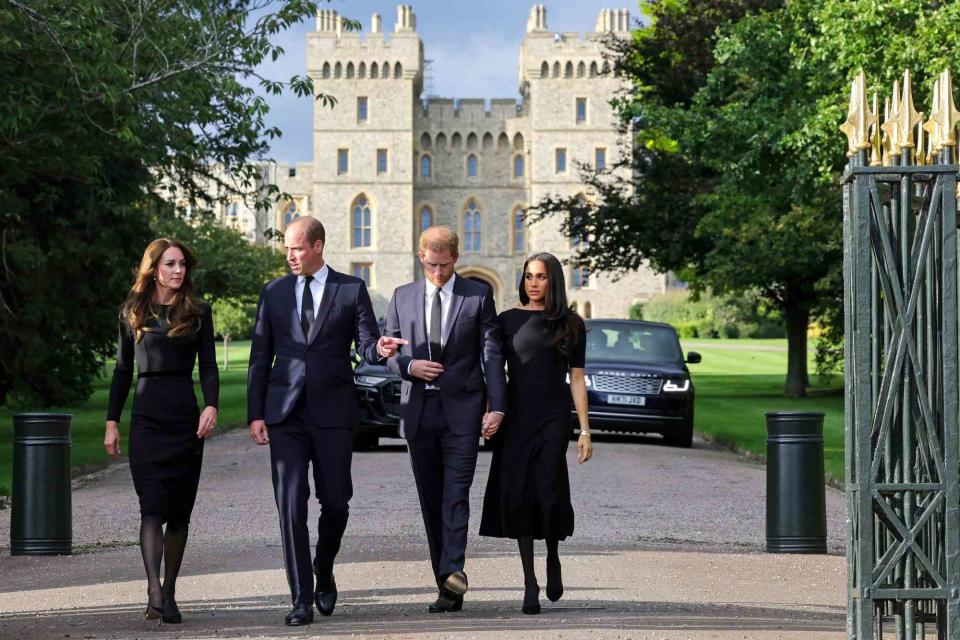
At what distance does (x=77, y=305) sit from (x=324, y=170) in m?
65.7

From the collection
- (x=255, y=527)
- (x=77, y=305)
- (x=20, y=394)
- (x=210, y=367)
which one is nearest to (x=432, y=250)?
(x=210, y=367)

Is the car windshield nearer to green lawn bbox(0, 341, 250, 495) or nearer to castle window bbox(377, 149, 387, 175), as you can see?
green lawn bbox(0, 341, 250, 495)

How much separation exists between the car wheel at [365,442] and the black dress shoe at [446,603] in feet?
39.6

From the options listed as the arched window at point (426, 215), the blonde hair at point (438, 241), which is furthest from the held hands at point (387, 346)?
the arched window at point (426, 215)

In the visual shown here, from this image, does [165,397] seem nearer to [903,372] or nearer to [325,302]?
[325,302]

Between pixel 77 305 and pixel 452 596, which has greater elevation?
pixel 77 305

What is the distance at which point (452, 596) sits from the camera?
6.88 meters

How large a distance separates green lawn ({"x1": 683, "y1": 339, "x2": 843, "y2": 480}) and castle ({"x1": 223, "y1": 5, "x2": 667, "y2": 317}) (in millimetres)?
21169

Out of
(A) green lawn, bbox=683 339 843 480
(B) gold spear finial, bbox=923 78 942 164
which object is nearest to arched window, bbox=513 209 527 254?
(A) green lawn, bbox=683 339 843 480

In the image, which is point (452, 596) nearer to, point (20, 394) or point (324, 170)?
point (20, 394)

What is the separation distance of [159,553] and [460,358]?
5.38 feet

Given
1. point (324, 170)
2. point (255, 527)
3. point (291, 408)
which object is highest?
point (324, 170)

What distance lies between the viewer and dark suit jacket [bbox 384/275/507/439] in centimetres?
702

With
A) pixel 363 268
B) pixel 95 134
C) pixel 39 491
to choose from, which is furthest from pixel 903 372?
pixel 363 268
